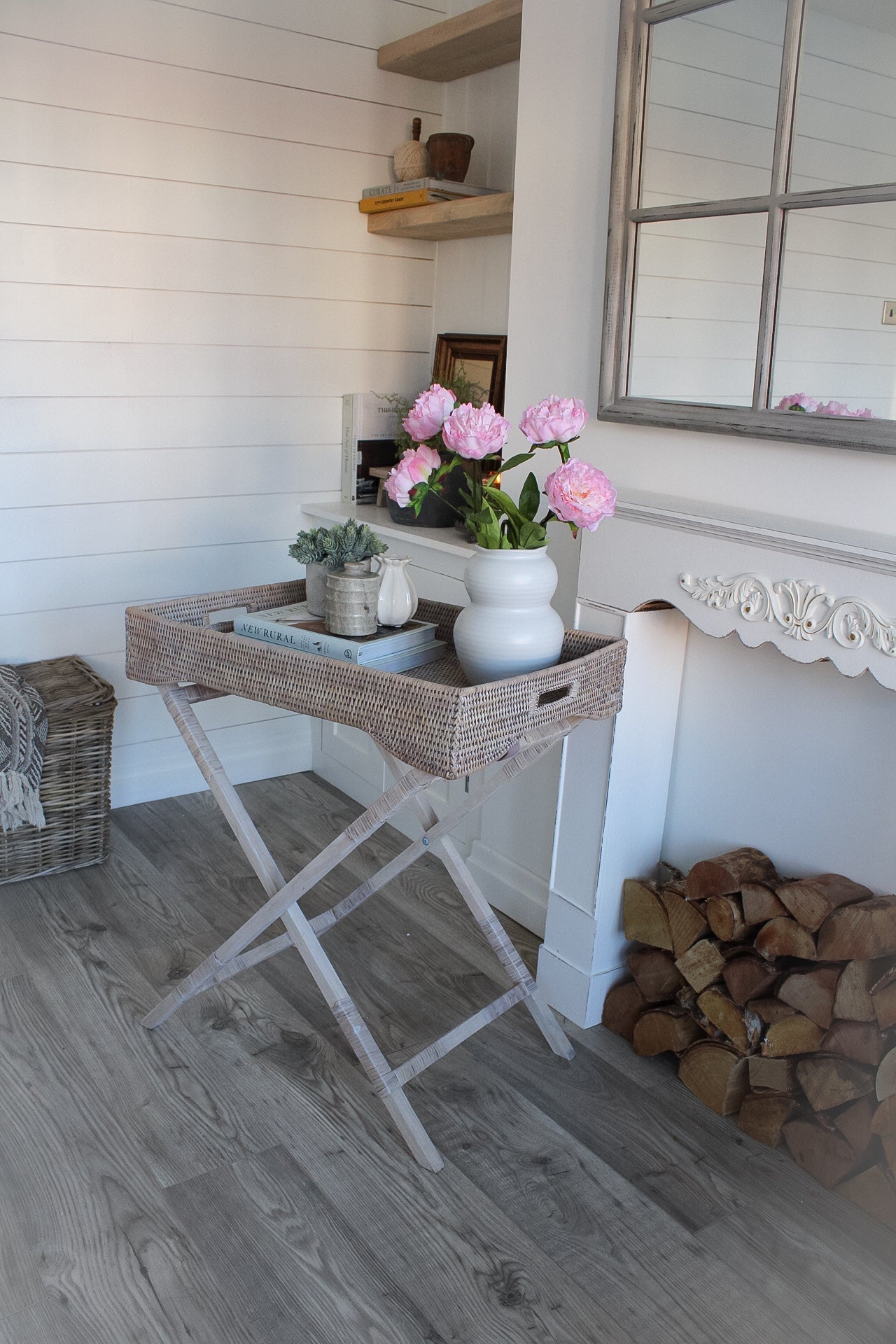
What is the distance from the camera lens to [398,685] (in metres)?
1.68

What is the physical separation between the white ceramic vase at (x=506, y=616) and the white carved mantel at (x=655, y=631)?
0.29 metres

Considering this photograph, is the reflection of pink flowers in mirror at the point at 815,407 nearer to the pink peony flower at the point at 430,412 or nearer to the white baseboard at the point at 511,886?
the pink peony flower at the point at 430,412

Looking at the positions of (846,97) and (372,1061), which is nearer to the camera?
(846,97)

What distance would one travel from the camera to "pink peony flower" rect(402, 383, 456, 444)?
182 centimetres

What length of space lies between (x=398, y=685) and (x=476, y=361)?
1859 millimetres

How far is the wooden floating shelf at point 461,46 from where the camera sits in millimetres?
2803

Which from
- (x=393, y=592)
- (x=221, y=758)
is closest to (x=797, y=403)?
(x=393, y=592)

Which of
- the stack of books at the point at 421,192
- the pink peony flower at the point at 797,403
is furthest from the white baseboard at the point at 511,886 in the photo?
the stack of books at the point at 421,192

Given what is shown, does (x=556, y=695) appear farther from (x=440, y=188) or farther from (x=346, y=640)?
(x=440, y=188)

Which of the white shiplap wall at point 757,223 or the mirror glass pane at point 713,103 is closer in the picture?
the white shiplap wall at point 757,223

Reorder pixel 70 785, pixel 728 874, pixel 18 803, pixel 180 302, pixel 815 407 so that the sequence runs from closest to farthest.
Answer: pixel 815 407, pixel 728 874, pixel 18 803, pixel 70 785, pixel 180 302

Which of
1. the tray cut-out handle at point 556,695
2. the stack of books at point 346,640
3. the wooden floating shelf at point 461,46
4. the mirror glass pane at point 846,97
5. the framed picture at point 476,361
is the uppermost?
the wooden floating shelf at point 461,46

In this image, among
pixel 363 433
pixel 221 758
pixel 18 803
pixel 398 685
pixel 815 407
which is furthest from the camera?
pixel 221 758

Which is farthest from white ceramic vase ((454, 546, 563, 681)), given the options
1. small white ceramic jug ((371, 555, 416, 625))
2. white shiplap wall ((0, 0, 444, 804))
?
white shiplap wall ((0, 0, 444, 804))
